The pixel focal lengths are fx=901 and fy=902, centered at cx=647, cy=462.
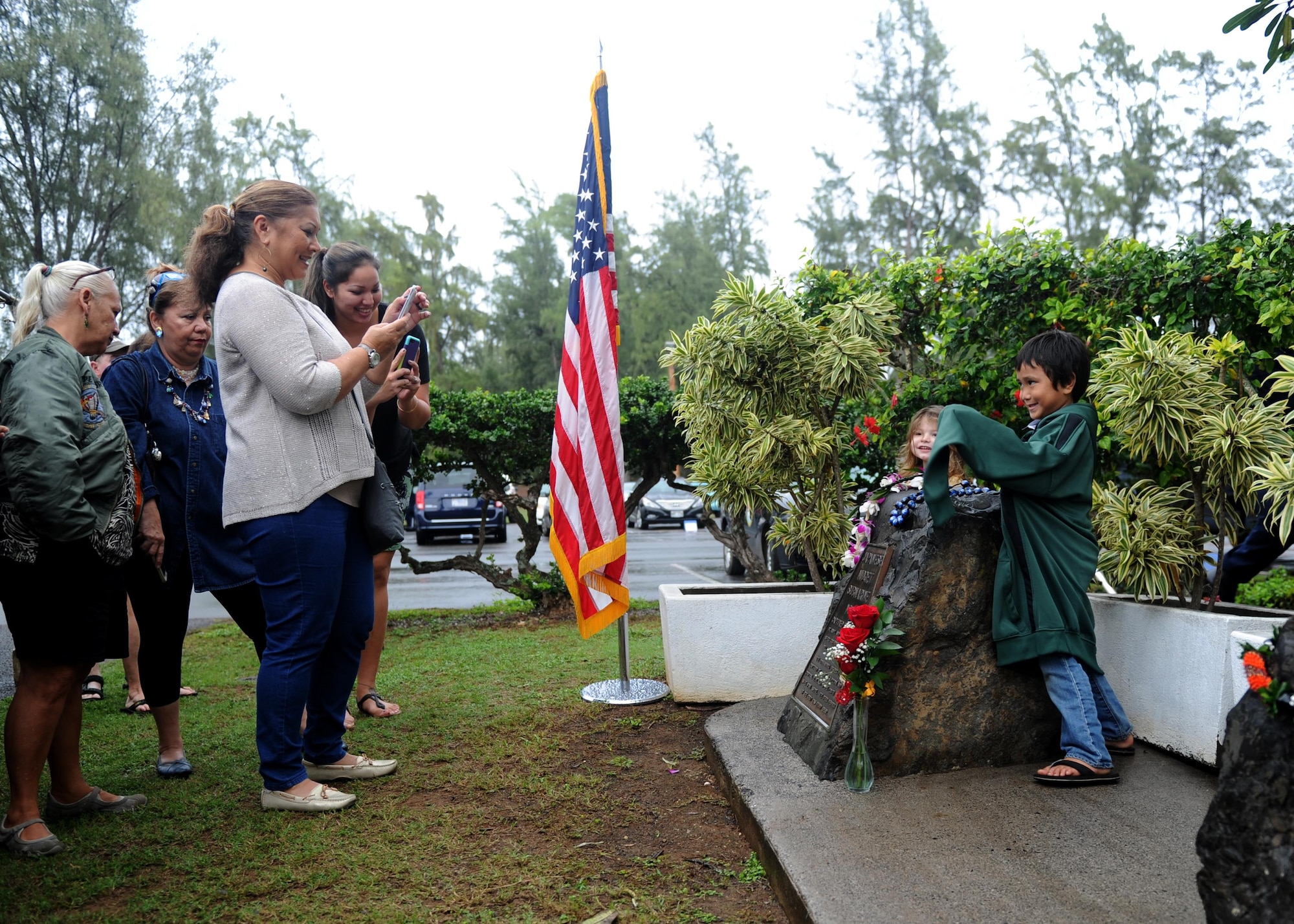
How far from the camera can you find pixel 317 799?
10.3ft

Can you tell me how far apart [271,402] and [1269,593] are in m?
7.35

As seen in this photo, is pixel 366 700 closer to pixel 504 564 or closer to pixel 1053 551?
pixel 1053 551

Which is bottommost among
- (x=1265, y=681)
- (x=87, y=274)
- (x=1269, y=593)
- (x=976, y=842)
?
(x=976, y=842)

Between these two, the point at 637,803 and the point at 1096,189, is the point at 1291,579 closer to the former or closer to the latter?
the point at 637,803

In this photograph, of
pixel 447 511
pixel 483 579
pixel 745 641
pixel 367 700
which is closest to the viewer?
pixel 745 641

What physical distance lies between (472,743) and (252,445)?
5.78 feet

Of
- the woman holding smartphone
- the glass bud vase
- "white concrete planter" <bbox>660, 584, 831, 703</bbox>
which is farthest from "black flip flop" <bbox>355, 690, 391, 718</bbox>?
the glass bud vase

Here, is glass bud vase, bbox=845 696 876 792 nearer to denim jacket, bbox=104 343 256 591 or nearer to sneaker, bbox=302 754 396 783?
sneaker, bbox=302 754 396 783

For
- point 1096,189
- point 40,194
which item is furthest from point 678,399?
point 1096,189

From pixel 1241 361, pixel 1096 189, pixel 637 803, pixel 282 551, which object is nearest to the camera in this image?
pixel 282 551

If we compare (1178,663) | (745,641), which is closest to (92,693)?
(745,641)

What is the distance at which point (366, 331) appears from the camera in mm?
3729

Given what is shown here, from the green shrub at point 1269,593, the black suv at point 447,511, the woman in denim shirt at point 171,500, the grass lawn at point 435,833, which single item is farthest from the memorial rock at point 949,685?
the black suv at point 447,511

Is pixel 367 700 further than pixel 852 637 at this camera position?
Yes
